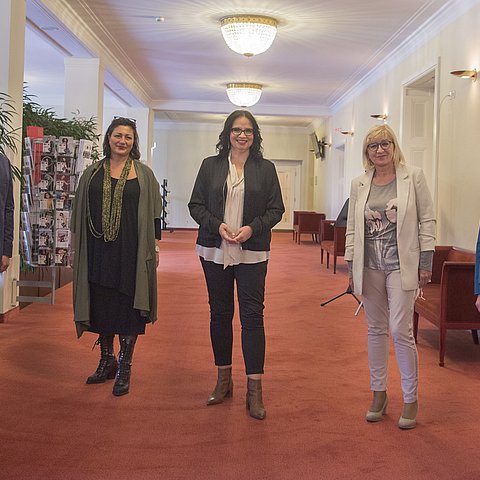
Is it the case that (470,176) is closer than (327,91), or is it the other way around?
(470,176)

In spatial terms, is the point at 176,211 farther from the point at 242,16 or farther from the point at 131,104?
the point at 242,16

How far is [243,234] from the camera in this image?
355 cm

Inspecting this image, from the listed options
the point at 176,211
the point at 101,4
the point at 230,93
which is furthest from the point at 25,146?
the point at 176,211

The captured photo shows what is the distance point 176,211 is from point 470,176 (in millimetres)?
15431

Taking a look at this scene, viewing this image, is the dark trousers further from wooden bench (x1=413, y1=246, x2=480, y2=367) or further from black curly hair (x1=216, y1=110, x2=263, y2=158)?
wooden bench (x1=413, y1=246, x2=480, y2=367)

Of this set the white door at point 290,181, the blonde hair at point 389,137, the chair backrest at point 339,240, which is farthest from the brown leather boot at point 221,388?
the white door at point 290,181

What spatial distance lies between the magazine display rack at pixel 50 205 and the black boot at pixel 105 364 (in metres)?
2.78

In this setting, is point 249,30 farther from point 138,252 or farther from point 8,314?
point 138,252

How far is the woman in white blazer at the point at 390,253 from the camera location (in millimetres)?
3469

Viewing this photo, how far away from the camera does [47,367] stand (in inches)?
181

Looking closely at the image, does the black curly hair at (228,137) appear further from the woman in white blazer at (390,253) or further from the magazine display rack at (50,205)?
the magazine display rack at (50,205)

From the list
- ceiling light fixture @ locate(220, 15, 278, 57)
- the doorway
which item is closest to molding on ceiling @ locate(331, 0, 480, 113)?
the doorway

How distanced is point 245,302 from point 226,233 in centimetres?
39

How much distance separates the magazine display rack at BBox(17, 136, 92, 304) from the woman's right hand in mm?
3660
